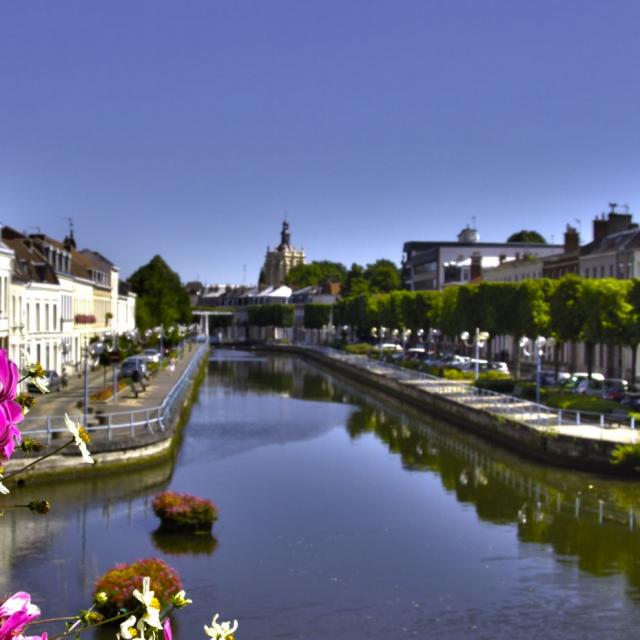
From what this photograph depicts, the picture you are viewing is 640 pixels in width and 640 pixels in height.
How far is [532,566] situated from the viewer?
2225cm

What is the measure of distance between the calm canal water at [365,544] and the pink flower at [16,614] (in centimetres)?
1433

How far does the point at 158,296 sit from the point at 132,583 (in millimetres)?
102409

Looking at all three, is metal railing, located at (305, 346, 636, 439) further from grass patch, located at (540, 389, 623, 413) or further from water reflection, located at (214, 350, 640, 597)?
water reflection, located at (214, 350, 640, 597)

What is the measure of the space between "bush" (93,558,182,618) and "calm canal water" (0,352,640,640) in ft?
2.77

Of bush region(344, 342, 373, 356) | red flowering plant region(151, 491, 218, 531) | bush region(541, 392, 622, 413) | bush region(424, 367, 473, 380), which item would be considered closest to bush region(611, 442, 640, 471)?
bush region(541, 392, 622, 413)

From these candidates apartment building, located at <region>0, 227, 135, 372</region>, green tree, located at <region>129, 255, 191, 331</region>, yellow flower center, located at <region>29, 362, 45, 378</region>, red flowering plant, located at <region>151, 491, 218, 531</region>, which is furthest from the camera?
green tree, located at <region>129, 255, 191, 331</region>

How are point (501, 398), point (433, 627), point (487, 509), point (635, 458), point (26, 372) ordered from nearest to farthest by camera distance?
1. point (26, 372)
2. point (433, 627)
3. point (487, 509)
4. point (635, 458)
5. point (501, 398)

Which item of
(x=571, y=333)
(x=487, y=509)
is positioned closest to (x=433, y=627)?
(x=487, y=509)

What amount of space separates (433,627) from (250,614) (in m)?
3.48

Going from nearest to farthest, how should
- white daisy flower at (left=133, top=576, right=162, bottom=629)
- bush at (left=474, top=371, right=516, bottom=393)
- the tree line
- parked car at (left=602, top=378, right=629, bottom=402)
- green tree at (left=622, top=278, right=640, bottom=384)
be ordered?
white daisy flower at (left=133, top=576, right=162, bottom=629), parked car at (left=602, top=378, right=629, bottom=402), green tree at (left=622, top=278, right=640, bottom=384), the tree line, bush at (left=474, top=371, right=516, bottom=393)

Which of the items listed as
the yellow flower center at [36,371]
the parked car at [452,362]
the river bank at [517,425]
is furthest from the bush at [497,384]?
the yellow flower center at [36,371]

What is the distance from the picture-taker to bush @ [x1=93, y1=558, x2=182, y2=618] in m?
17.2

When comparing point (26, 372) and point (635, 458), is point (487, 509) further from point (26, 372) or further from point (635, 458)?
point (26, 372)

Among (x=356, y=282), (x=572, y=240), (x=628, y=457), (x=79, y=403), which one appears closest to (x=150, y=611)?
(x=628, y=457)
